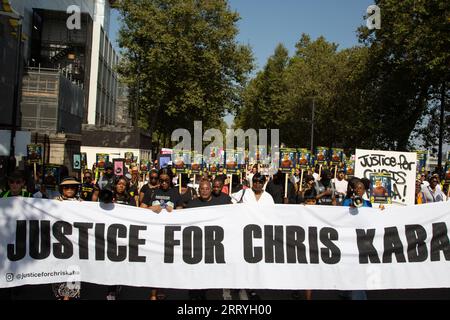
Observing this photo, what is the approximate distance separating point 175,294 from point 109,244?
4.12 ft

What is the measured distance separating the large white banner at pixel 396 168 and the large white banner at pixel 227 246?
5.68m

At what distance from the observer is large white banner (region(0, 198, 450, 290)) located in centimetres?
617

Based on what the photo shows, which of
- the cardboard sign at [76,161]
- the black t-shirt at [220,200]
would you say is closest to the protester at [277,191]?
the black t-shirt at [220,200]

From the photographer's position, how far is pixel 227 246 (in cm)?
634

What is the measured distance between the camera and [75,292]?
243 inches

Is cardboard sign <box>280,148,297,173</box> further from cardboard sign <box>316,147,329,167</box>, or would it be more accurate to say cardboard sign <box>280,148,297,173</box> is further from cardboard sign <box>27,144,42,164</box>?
cardboard sign <box>27,144,42,164</box>

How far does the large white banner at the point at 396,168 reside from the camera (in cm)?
1218

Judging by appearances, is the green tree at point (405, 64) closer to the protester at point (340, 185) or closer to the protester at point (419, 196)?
the protester at point (419, 196)

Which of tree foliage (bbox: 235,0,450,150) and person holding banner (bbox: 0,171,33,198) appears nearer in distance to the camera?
person holding banner (bbox: 0,171,33,198)

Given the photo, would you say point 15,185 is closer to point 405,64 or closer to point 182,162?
point 182,162

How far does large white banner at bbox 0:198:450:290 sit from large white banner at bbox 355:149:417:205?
568 cm

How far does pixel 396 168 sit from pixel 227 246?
724 centimetres

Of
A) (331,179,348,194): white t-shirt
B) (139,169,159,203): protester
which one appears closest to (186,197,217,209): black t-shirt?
(139,169,159,203): protester
